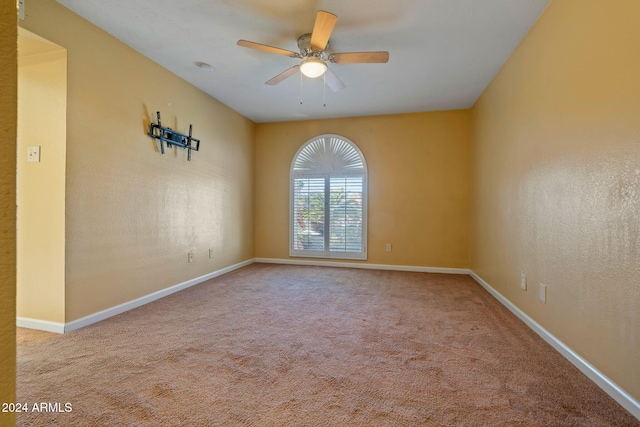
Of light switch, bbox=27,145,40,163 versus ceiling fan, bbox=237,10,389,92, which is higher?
ceiling fan, bbox=237,10,389,92

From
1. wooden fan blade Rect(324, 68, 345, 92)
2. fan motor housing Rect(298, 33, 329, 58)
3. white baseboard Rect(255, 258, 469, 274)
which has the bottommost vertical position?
white baseboard Rect(255, 258, 469, 274)

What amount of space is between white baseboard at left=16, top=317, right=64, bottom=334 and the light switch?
128 centimetres

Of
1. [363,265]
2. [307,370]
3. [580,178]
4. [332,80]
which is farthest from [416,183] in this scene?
[307,370]

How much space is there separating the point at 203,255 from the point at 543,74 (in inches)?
159

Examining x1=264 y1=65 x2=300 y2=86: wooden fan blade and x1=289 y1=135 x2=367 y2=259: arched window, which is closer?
x1=264 y1=65 x2=300 y2=86: wooden fan blade

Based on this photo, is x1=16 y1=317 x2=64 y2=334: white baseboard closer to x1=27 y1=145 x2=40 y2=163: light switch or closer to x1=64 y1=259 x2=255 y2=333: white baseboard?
x1=64 y1=259 x2=255 y2=333: white baseboard

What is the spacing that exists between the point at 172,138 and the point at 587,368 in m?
4.00

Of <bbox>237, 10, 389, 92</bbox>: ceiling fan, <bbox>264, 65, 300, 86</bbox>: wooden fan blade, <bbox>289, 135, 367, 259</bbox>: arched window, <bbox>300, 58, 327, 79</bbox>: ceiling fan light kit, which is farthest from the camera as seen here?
<bbox>289, 135, 367, 259</bbox>: arched window

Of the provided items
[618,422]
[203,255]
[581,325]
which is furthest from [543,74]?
[203,255]

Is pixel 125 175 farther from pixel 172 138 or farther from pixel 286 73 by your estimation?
pixel 286 73

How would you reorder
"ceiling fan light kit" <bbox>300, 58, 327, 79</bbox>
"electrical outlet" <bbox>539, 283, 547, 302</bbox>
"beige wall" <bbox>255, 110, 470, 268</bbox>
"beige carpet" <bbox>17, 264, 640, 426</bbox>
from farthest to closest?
"beige wall" <bbox>255, 110, 470, 268</bbox> < "ceiling fan light kit" <bbox>300, 58, 327, 79</bbox> < "electrical outlet" <bbox>539, 283, 547, 302</bbox> < "beige carpet" <bbox>17, 264, 640, 426</bbox>

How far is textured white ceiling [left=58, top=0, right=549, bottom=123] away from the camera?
7.33ft

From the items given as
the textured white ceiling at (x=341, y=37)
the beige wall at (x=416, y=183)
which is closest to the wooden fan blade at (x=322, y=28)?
the textured white ceiling at (x=341, y=37)

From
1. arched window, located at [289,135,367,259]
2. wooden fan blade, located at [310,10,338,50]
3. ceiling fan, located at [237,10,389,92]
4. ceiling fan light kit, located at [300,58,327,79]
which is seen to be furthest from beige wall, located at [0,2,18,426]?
arched window, located at [289,135,367,259]
